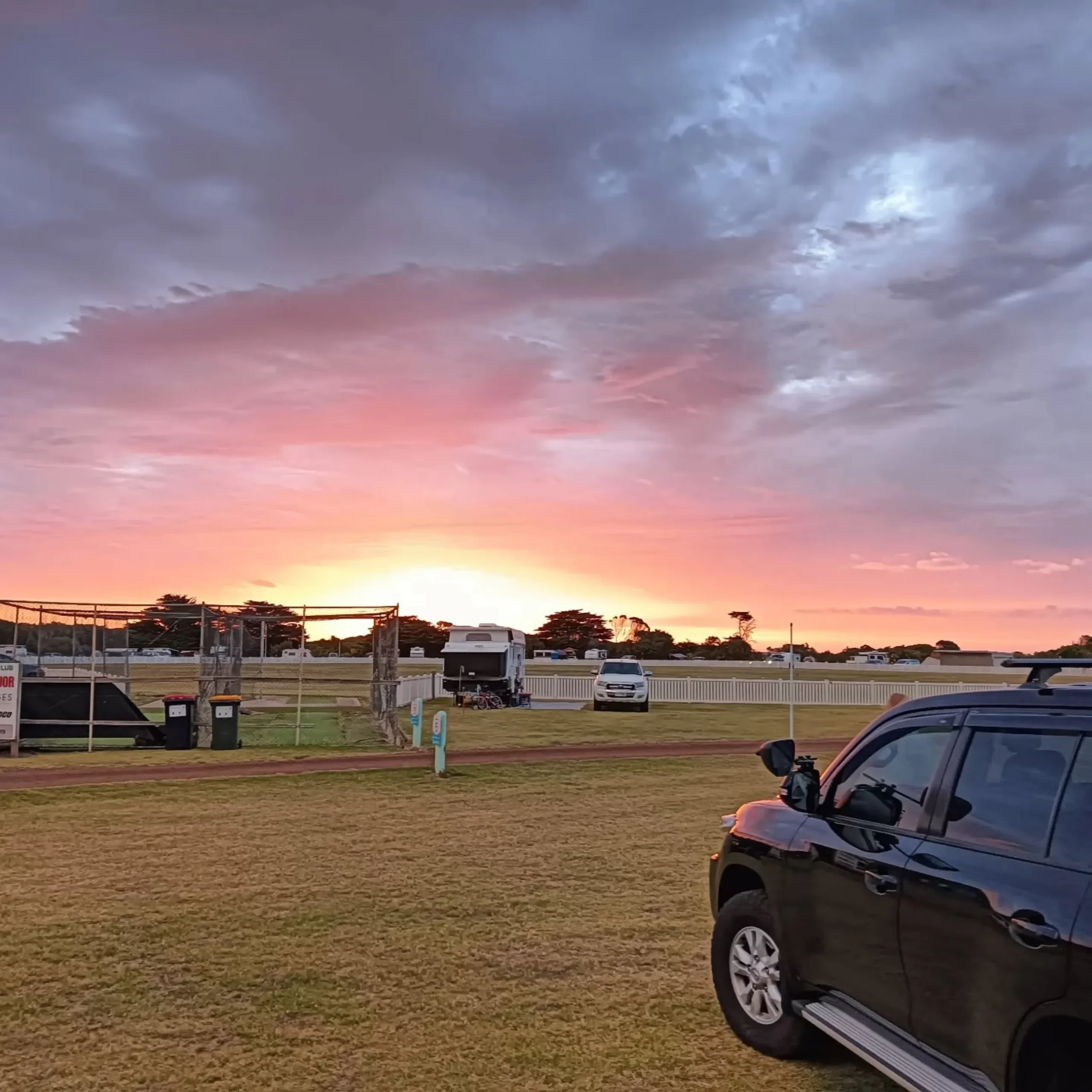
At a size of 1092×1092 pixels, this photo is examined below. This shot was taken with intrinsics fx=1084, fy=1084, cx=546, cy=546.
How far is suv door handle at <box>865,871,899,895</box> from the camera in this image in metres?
4.16

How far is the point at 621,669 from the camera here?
3556 cm

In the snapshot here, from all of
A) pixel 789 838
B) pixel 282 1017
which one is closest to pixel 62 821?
pixel 282 1017

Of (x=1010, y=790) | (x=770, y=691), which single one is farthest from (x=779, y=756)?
(x=770, y=691)

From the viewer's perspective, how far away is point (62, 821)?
1264 cm

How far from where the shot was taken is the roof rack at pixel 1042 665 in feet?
13.2

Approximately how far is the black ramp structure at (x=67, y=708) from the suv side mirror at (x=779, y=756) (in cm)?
1793

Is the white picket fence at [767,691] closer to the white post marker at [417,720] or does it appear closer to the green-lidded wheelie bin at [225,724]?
the green-lidded wheelie bin at [225,724]

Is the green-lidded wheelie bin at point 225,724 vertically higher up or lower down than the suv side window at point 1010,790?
lower down

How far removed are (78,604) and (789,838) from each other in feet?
62.3

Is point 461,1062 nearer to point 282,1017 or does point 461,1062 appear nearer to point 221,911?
point 282,1017

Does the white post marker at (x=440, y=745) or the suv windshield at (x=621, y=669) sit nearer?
the white post marker at (x=440, y=745)

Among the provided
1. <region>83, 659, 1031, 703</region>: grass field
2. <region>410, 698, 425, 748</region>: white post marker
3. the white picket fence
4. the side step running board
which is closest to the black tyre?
the side step running board

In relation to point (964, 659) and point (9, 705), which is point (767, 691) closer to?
point (9, 705)

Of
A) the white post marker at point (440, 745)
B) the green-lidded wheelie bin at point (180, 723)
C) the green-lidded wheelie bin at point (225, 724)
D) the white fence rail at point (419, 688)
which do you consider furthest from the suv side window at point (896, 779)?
the white fence rail at point (419, 688)
